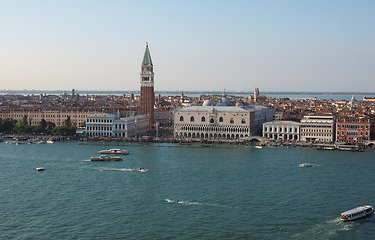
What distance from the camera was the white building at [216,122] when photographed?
26172 mm

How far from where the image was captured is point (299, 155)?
1967cm

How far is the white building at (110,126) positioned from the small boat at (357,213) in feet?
56.1

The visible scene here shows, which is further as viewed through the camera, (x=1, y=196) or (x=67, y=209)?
(x=1, y=196)

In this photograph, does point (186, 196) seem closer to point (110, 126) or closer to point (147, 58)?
point (110, 126)

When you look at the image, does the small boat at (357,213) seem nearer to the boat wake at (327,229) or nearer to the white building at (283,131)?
the boat wake at (327,229)

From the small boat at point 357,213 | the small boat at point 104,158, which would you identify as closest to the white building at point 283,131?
the small boat at point 104,158

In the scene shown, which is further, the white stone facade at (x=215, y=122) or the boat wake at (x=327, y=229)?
the white stone facade at (x=215, y=122)

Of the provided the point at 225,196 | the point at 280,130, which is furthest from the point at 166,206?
the point at 280,130

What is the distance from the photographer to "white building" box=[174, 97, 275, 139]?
26.2 meters

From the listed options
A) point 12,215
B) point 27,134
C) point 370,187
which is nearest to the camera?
point 12,215

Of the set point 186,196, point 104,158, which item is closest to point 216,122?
point 104,158

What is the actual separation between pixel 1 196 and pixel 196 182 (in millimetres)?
4988

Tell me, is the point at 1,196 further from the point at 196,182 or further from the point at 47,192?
the point at 196,182

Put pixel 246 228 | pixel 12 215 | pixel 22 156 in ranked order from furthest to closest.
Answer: pixel 22 156, pixel 12 215, pixel 246 228
